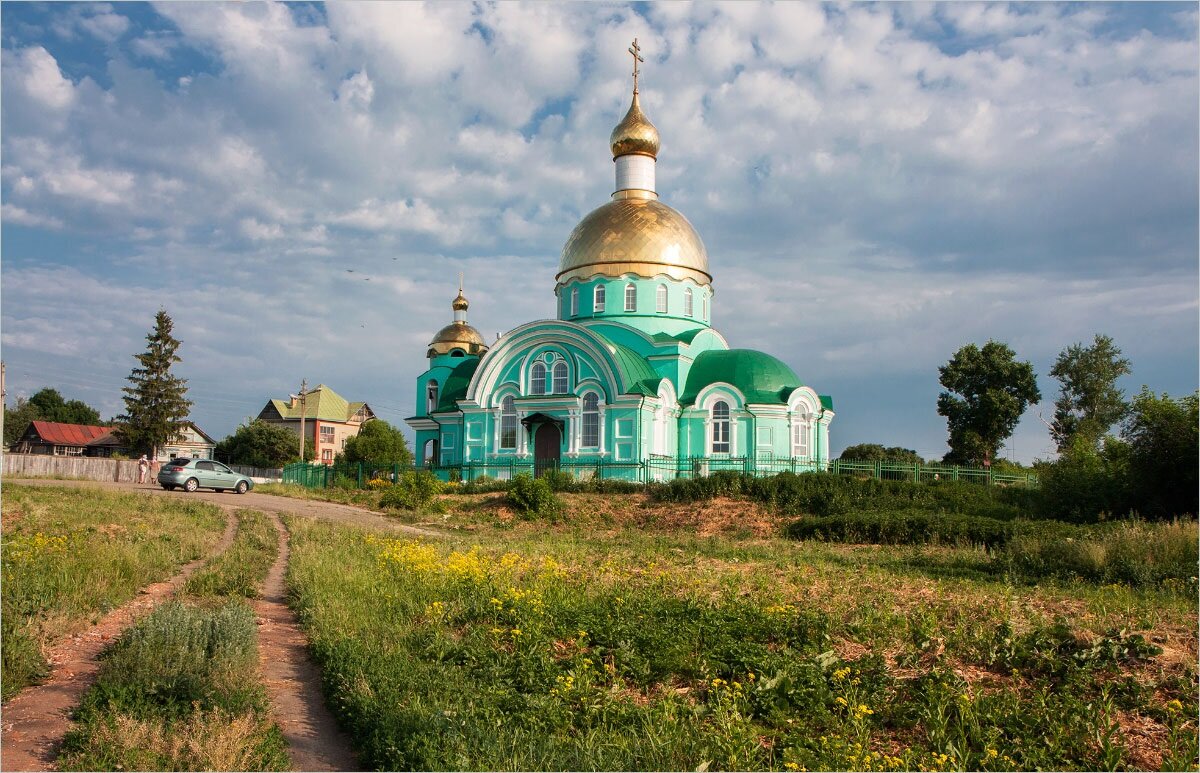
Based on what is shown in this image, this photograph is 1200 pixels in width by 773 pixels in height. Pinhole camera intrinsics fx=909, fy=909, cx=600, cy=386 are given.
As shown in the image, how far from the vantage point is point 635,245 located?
32062mm

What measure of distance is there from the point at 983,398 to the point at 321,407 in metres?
49.0

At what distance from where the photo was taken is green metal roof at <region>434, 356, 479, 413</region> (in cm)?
3394

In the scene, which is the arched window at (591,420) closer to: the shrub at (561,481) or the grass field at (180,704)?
the shrub at (561,481)

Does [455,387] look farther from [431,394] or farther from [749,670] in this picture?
[749,670]

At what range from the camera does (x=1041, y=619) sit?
809 centimetres

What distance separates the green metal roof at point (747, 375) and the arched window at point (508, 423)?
5.67 meters

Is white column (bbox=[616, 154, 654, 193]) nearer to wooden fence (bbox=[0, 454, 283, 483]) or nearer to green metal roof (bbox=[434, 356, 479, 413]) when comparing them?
green metal roof (bbox=[434, 356, 479, 413])

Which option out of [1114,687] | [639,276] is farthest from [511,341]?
[1114,687]

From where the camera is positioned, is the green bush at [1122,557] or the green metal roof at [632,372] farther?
the green metal roof at [632,372]

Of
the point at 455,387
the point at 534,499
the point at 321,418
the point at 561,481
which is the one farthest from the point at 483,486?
the point at 321,418

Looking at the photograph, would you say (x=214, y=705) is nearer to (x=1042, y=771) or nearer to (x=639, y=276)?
(x=1042, y=771)

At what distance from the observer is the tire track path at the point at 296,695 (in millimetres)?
5996

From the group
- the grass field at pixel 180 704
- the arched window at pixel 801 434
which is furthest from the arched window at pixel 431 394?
the grass field at pixel 180 704

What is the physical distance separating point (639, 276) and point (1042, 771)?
2723 centimetres
